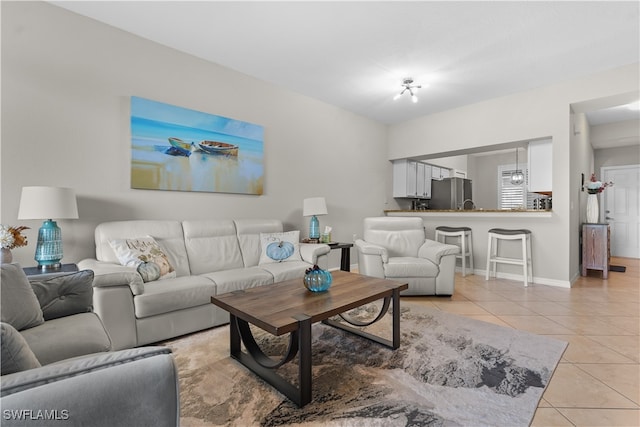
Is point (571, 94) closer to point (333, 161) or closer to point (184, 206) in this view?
point (333, 161)

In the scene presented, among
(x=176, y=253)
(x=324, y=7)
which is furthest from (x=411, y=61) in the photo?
(x=176, y=253)

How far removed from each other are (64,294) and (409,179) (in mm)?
5263

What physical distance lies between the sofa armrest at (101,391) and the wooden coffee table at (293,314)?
77 cm

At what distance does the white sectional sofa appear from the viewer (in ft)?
6.84

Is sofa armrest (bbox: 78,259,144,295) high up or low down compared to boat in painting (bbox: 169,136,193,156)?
down

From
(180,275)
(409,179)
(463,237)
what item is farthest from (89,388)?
(409,179)

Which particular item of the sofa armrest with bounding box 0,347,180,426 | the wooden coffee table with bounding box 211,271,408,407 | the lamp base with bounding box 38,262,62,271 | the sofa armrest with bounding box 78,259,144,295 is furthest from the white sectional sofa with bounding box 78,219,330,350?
the sofa armrest with bounding box 0,347,180,426

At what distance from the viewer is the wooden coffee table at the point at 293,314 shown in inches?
62.4

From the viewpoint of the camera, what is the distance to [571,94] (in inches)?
150

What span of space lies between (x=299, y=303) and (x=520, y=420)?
4.04 feet

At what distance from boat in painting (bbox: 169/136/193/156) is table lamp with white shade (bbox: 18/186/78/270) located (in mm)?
1095

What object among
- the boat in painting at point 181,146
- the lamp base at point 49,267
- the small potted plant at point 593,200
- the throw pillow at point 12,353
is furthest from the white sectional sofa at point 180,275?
the small potted plant at point 593,200

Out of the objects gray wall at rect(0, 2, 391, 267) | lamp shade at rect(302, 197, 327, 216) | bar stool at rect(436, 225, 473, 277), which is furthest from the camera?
bar stool at rect(436, 225, 473, 277)

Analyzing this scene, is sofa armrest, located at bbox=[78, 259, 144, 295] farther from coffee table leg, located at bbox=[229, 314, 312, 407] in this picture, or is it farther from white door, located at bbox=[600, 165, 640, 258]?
white door, located at bbox=[600, 165, 640, 258]
